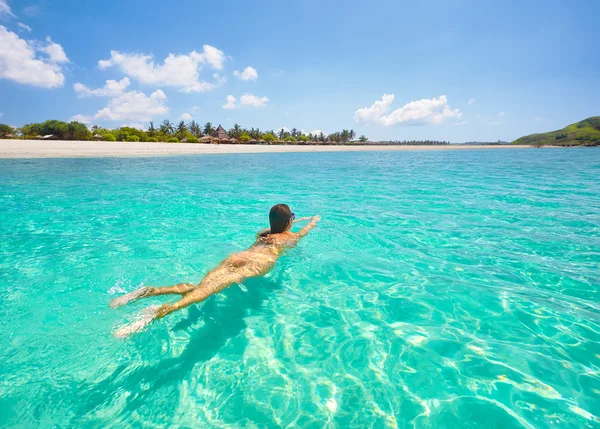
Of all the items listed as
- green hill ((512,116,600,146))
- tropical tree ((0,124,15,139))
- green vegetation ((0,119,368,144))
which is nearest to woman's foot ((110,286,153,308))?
green vegetation ((0,119,368,144))

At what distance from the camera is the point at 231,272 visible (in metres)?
4.04

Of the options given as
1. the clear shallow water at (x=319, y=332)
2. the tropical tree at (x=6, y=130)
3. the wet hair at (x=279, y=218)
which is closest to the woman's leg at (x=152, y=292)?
the clear shallow water at (x=319, y=332)

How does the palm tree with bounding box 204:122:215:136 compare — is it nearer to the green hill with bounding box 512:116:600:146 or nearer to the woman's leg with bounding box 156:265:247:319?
the woman's leg with bounding box 156:265:247:319

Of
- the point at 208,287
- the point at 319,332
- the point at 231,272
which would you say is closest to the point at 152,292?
the point at 208,287

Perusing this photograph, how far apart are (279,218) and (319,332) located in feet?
7.30

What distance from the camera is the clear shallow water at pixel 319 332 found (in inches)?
96.3

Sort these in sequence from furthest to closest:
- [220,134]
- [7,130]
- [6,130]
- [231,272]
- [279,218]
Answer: [220,134] < [7,130] < [6,130] < [279,218] < [231,272]

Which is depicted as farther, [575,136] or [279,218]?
[575,136]

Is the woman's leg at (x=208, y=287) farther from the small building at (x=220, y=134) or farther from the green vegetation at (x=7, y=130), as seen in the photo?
the small building at (x=220, y=134)

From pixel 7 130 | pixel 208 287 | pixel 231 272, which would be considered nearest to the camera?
pixel 208 287

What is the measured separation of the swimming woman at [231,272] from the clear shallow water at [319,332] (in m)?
0.27

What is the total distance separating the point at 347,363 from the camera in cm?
295

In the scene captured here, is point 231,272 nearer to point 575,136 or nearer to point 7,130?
point 7,130

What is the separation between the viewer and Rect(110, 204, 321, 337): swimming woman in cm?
333
